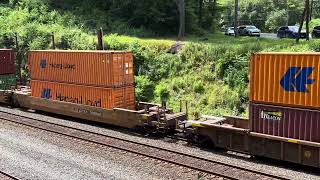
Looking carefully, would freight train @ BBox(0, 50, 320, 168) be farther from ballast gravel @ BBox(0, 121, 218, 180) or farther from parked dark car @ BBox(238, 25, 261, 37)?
parked dark car @ BBox(238, 25, 261, 37)

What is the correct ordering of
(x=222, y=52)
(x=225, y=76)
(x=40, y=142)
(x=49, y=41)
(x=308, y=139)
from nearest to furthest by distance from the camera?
(x=308, y=139)
(x=40, y=142)
(x=225, y=76)
(x=222, y=52)
(x=49, y=41)

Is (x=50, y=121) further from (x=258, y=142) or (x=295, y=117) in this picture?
Answer: (x=295, y=117)

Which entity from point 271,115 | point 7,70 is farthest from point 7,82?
point 271,115

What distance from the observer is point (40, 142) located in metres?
18.2

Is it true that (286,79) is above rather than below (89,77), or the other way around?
above

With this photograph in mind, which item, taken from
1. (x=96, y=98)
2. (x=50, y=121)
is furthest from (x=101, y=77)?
(x=50, y=121)

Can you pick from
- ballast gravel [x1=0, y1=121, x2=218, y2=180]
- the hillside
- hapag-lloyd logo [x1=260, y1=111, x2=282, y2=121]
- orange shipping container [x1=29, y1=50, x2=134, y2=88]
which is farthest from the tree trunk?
hapag-lloyd logo [x1=260, y1=111, x2=282, y2=121]

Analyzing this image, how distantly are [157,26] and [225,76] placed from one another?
17.3 m

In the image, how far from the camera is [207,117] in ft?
58.4

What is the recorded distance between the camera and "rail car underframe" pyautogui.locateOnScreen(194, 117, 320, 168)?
45.5 feet

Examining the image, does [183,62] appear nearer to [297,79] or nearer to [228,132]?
[228,132]

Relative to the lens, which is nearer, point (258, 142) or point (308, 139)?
point (308, 139)

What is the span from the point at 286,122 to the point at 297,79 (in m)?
1.52

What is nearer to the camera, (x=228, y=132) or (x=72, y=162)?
(x=72, y=162)
